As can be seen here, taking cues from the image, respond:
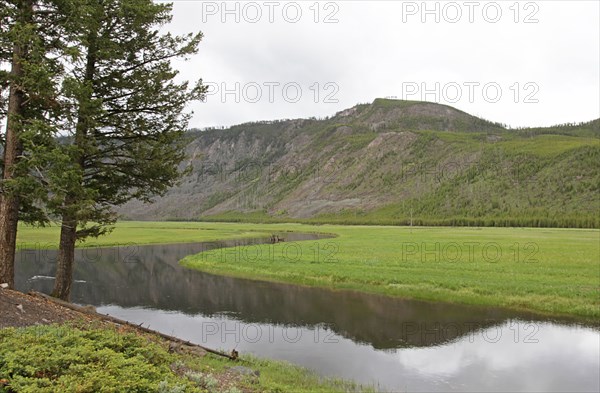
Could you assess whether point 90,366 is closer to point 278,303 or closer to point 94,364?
point 94,364

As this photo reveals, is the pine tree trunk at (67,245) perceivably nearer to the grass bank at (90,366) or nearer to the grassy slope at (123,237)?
the grass bank at (90,366)

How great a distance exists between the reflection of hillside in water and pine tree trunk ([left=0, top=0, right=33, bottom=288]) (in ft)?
40.5

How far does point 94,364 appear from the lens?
25.8 ft

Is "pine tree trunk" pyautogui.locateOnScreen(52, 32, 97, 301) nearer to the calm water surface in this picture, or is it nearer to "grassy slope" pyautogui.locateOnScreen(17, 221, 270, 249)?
the calm water surface

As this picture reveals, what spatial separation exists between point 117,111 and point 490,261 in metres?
34.8

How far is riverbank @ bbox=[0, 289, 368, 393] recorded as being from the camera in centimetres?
699

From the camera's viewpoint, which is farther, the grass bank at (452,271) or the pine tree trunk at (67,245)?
the grass bank at (452,271)

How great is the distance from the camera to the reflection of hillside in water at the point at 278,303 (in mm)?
21531

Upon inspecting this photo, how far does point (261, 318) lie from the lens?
23.9 m

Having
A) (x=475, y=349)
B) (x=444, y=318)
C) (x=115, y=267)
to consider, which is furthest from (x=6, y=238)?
(x=115, y=267)

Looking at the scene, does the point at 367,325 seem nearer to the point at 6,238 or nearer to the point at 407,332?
the point at 407,332

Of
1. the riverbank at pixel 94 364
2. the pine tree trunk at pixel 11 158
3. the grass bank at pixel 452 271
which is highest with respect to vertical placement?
the pine tree trunk at pixel 11 158

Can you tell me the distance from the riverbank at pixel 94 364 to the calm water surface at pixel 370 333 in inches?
141

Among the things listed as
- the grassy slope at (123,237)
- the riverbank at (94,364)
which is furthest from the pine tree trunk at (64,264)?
the grassy slope at (123,237)
